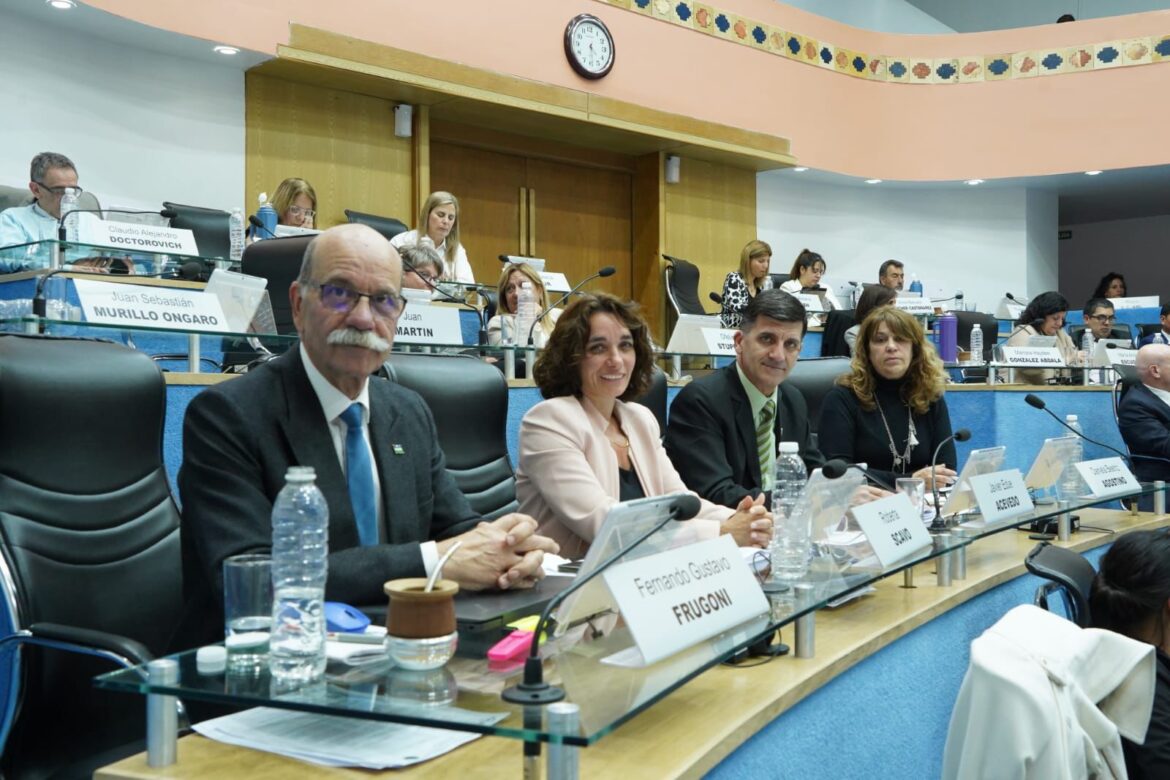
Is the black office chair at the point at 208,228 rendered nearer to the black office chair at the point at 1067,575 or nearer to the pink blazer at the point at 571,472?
the pink blazer at the point at 571,472

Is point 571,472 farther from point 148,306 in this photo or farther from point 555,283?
point 555,283

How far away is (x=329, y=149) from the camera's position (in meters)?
6.89

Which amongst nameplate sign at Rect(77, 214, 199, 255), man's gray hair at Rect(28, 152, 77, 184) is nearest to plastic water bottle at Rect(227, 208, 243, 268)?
nameplate sign at Rect(77, 214, 199, 255)

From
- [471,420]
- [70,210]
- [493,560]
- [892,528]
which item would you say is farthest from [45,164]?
[892,528]

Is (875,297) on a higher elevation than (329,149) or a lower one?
lower

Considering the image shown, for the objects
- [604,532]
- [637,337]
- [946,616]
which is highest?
[637,337]

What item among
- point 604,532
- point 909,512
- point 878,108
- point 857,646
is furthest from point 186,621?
point 878,108

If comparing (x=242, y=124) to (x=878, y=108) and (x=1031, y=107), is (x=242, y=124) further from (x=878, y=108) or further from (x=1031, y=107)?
(x=1031, y=107)

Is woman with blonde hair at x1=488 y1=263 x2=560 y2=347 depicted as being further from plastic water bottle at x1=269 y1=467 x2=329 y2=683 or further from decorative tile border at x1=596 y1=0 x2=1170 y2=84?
decorative tile border at x1=596 y1=0 x2=1170 y2=84

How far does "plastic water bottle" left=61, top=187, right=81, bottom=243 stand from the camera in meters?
4.26

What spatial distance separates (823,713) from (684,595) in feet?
1.36

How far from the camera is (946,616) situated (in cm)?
211

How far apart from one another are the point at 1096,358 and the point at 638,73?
4111 mm

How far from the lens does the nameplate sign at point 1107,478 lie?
2.98 metres
